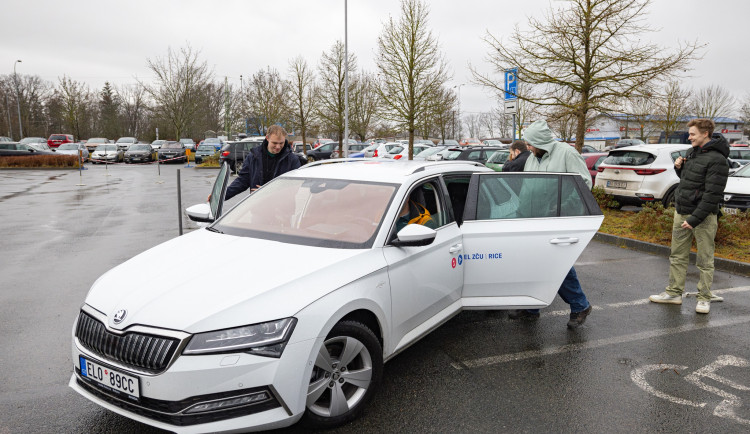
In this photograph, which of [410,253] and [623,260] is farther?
[623,260]

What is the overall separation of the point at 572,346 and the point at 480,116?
84873 millimetres

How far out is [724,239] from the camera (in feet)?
27.3

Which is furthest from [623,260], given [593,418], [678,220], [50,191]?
[50,191]

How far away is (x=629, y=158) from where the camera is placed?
38.8ft

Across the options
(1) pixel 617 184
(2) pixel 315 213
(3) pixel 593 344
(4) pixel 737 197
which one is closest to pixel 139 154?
(1) pixel 617 184

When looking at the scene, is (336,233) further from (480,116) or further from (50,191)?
(480,116)

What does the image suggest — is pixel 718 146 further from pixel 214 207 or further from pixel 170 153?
pixel 170 153

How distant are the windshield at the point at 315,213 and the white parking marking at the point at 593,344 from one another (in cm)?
142

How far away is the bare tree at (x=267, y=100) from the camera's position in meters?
39.4

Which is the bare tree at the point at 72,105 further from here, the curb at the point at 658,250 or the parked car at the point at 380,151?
the curb at the point at 658,250

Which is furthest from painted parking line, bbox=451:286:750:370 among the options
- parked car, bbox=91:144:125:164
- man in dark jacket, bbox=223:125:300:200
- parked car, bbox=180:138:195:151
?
parked car, bbox=180:138:195:151

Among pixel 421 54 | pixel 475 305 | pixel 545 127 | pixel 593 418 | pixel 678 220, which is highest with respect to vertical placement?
pixel 421 54

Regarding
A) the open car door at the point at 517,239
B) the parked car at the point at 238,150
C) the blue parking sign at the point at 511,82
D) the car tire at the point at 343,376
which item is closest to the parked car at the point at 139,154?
the parked car at the point at 238,150

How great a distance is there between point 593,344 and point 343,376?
8.63 feet
